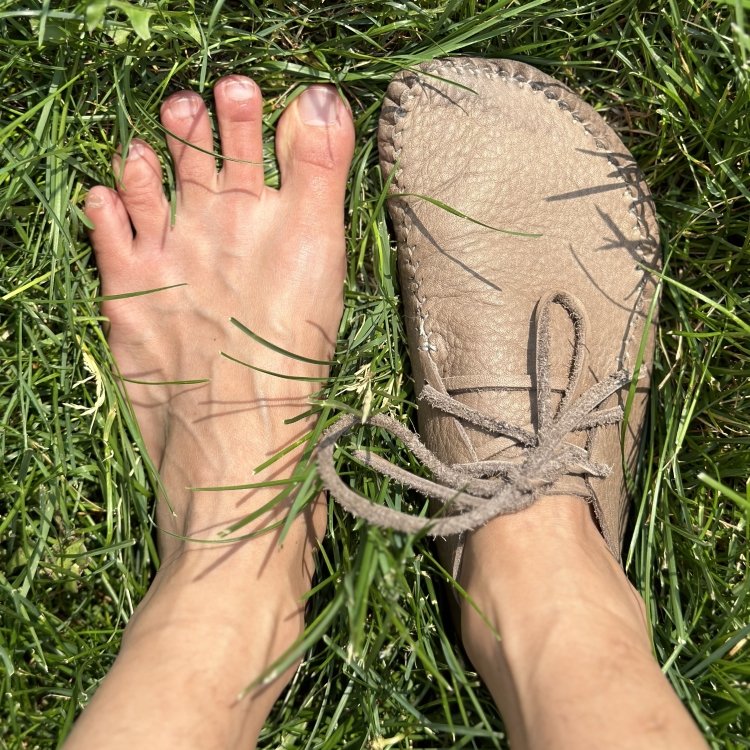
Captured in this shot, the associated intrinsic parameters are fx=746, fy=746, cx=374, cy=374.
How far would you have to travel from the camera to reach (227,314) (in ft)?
5.17

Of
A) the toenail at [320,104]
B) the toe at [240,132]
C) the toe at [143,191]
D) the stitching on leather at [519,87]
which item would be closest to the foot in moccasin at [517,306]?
the stitching on leather at [519,87]

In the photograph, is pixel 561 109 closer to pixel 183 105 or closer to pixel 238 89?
pixel 238 89

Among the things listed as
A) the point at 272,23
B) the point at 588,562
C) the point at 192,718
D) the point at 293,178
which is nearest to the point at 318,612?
the point at 192,718

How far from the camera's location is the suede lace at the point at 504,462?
1.26 metres

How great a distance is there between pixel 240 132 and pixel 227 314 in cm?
38

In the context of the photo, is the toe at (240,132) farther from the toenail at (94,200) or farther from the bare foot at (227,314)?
the toenail at (94,200)

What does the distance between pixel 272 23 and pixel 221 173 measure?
1.05 feet

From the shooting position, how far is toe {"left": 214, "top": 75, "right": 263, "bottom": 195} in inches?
59.2

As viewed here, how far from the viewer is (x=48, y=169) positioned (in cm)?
147

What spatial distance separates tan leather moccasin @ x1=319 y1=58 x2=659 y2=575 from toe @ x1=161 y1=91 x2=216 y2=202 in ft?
1.21

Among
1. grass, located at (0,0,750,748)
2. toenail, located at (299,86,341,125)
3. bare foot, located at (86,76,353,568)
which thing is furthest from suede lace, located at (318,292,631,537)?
toenail, located at (299,86,341,125)

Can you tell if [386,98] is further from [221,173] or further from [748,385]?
[748,385]

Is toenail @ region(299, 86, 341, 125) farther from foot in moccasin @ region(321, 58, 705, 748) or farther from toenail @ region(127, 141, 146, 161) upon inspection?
toenail @ region(127, 141, 146, 161)

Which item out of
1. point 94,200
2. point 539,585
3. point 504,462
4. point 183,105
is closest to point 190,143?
point 183,105
